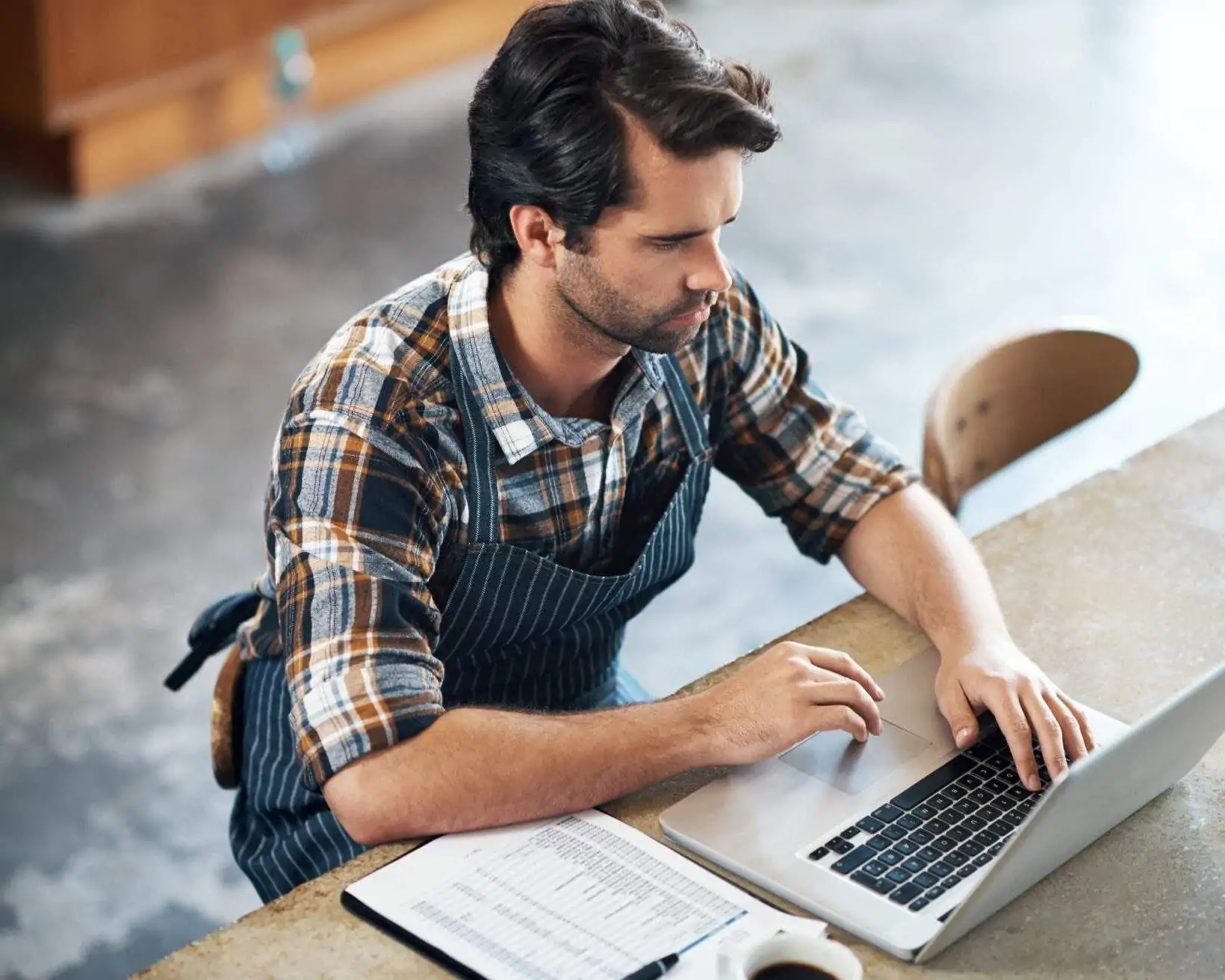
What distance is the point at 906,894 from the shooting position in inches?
59.2

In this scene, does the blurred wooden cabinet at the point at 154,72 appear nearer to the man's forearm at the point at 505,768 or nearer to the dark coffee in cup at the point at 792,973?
the man's forearm at the point at 505,768

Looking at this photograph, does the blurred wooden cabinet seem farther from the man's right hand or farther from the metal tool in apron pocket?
the man's right hand

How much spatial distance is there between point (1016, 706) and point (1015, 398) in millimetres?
781

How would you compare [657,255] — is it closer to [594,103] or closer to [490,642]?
[594,103]

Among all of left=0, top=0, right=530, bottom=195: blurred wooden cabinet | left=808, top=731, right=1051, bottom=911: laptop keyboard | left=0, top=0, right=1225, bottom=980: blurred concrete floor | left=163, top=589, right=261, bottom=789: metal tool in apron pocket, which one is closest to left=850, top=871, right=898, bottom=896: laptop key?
left=808, top=731, right=1051, bottom=911: laptop keyboard

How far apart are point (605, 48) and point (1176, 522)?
0.88 m

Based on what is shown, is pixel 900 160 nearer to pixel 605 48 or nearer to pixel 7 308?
pixel 7 308

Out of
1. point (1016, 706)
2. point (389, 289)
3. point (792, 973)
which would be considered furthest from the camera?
point (389, 289)

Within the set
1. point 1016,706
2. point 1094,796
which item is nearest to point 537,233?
point 1016,706

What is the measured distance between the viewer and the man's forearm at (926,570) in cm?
184

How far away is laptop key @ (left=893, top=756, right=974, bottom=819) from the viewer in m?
1.62

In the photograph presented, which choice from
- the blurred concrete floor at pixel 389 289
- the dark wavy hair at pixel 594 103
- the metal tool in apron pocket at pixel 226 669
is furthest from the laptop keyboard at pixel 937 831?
the blurred concrete floor at pixel 389 289

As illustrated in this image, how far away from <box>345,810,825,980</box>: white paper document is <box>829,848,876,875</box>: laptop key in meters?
0.07

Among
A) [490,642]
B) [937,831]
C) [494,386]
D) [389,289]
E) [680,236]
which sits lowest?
[389,289]
